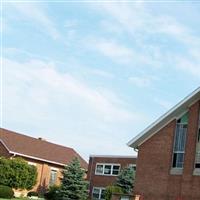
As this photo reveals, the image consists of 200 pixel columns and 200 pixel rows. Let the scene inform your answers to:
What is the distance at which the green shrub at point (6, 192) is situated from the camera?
4583cm

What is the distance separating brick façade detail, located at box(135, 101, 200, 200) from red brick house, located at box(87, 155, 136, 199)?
70.8 ft

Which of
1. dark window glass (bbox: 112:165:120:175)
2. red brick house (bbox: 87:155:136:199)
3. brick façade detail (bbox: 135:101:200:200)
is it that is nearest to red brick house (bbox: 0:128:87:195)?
red brick house (bbox: 87:155:136:199)

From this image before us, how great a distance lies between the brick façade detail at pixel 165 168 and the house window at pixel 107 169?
2242 centimetres

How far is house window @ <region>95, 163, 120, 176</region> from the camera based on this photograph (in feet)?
183

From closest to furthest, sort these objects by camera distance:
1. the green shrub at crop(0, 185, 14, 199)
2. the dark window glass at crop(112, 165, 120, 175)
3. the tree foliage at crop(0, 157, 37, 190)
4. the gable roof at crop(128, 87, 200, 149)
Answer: the gable roof at crop(128, 87, 200, 149) < the green shrub at crop(0, 185, 14, 199) < the tree foliage at crop(0, 157, 37, 190) < the dark window glass at crop(112, 165, 120, 175)

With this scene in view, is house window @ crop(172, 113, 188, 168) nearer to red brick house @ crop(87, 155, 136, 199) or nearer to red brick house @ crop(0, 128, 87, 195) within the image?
red brick house @ crop(87, 155, 136, 199)

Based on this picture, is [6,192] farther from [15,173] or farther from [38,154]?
[38,154]

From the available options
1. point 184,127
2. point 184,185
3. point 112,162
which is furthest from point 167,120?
point 112,162

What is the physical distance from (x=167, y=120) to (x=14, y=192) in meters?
22.3

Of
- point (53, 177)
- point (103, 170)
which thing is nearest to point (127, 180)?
point (103, 170)

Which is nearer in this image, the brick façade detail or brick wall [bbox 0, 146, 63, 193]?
the brick façade detail

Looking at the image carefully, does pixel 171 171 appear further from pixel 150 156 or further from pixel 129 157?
pixel 129 157

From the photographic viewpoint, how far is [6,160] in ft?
164

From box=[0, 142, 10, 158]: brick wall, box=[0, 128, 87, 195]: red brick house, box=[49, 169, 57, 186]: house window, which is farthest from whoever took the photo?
box=[49, 169, 57, 186]: house window
